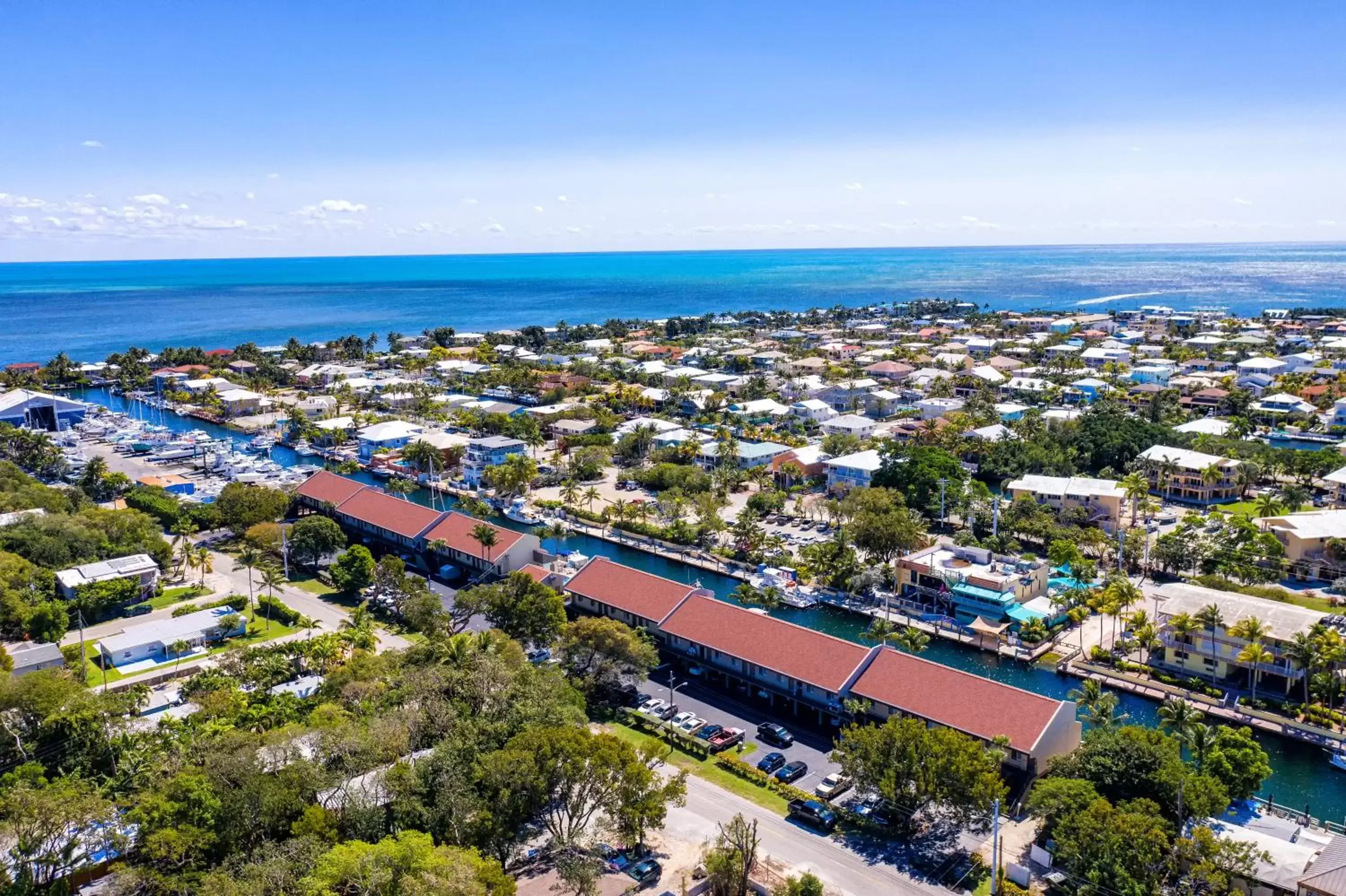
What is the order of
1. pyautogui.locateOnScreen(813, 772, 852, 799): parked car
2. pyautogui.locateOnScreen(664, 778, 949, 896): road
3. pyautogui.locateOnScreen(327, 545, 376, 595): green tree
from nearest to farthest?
1. pyautogui.locateOnScreen(664, 778, 949, 896): road
2. pyautogui.locateOnScreen(813, 772, 852, 799): parked car
3. pyautogui.locateOnScreen(327, 545, 376, 595): green tree

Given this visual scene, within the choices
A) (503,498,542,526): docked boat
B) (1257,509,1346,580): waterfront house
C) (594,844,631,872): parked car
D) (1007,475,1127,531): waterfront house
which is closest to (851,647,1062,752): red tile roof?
(594,844,631,872): parked car

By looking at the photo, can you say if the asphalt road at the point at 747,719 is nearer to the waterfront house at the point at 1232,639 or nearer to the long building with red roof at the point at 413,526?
the long building with red roof at the point at 413,526

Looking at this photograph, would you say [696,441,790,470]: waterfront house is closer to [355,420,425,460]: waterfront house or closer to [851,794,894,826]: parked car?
[355,420,425,460]: waterfront house

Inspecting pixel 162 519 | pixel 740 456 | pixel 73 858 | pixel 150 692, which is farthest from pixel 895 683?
pixel 162 519

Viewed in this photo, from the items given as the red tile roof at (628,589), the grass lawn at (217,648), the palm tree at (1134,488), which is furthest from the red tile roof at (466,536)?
the palm tree at (1134,488)

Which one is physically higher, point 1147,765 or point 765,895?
point 1147,765

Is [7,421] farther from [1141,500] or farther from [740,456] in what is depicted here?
[1141,500]
